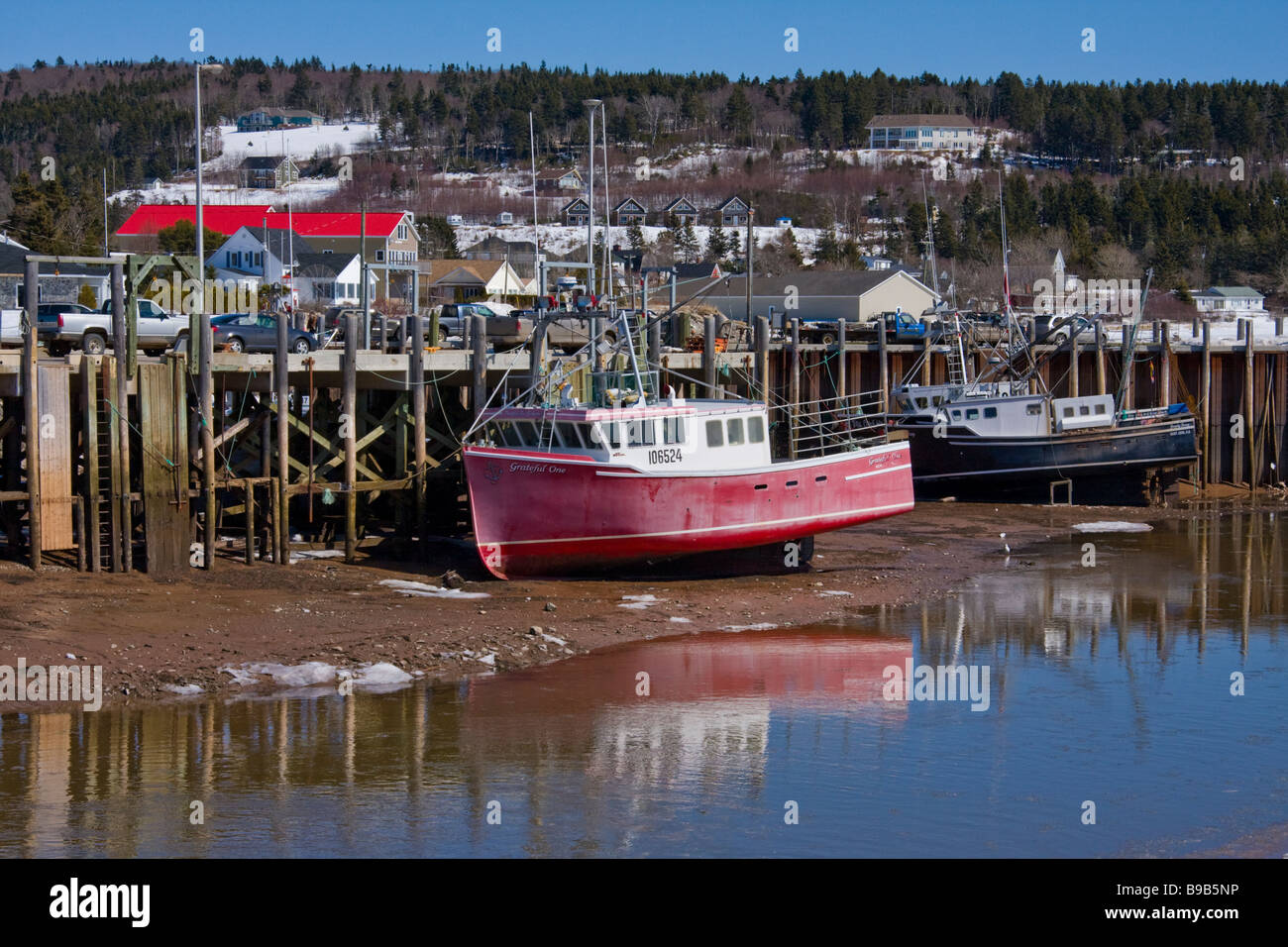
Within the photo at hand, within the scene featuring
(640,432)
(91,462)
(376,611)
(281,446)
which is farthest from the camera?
(640,432)

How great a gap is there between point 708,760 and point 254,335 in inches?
800

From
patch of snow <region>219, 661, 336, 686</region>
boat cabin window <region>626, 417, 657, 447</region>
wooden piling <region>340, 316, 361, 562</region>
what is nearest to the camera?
patch of snow <region>219, 661, 336, 686</region>

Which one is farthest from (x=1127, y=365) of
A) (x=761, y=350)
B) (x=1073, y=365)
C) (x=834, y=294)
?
(x=834, y=294)

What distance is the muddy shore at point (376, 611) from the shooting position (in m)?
17.5

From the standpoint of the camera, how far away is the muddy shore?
1752 centimetres

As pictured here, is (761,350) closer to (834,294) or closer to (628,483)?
(628,483)

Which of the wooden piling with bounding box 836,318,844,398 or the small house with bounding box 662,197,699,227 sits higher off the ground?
the small house with bounding box 662,197,699,227

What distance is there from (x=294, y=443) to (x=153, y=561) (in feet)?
15.7

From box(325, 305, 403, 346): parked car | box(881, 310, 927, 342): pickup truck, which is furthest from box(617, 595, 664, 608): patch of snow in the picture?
box(881, 310, 927, 342): pickup truck

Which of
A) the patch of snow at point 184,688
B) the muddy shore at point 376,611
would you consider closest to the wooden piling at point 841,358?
the muddy shore at point 376,611

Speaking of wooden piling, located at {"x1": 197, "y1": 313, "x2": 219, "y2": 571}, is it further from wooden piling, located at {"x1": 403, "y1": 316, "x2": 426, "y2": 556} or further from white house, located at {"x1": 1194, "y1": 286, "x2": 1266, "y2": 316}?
white house, located at {"x1": 1194, "y1": 286, "x2": 1266, "y2": 316}

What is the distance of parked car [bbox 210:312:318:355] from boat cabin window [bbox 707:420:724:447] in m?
10.6

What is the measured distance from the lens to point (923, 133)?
18525cm

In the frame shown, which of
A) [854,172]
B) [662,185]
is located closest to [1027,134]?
[854,172]
